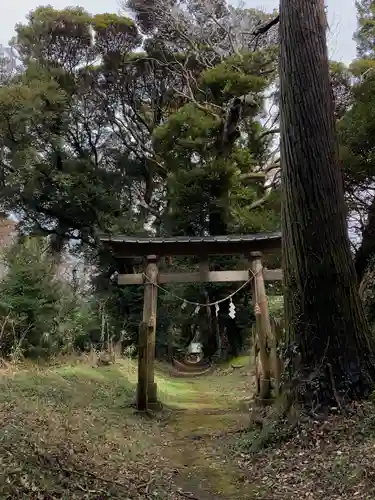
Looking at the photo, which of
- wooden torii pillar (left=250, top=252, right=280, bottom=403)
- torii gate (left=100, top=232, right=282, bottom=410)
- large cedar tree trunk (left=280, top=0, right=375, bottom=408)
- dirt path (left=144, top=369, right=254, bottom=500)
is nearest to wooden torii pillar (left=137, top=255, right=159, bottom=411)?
torii gate (left=100, top=232, right=282, bottom=410)

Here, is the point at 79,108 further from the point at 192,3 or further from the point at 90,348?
the point at 90,348

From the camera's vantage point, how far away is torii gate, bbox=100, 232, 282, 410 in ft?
26.8

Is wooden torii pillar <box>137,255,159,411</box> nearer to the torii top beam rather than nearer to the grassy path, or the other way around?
the torii top beam

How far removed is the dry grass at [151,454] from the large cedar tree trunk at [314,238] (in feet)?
1.67

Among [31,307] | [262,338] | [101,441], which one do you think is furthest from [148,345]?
[101,441]

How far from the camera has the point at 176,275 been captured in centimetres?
902

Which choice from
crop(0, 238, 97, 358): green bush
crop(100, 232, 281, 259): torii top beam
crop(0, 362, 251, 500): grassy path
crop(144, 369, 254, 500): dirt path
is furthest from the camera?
crop(0, 238, 97, 358): green bush

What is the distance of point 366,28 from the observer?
12.4 metres

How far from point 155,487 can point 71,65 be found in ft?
63.5

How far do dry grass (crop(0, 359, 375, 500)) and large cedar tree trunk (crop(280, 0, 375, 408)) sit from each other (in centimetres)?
51

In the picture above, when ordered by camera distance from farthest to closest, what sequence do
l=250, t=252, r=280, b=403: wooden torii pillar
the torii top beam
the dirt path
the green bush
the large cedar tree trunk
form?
the green bush → the torii top beam → l=250, t=252, r=280, b=403: wooden torii pillar → the large cedar tree trunk → the dirt path

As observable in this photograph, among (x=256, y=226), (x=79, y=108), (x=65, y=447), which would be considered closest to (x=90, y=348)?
(x=256, y=226)

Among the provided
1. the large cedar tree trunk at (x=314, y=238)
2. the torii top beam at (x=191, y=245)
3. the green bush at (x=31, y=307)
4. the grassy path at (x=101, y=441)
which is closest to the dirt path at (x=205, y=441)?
the grassy path at (x=101, y=441)

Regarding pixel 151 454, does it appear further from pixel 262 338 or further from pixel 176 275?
pixel 176 275
